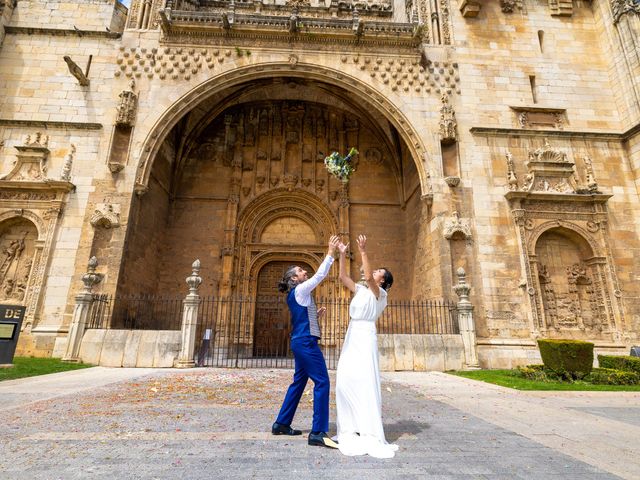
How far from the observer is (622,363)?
9297mm

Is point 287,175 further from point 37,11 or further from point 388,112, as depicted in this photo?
point 37,11

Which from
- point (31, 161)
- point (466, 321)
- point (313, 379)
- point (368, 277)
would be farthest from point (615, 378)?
point (31, 161)

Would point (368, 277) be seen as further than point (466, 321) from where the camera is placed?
No

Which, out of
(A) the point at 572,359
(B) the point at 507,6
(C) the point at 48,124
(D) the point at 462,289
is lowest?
(A) the point at 572,359

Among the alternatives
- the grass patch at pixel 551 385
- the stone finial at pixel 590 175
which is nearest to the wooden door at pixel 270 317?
the grass patch at pixel 551 385

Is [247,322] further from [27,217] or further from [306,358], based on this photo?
[306,358]

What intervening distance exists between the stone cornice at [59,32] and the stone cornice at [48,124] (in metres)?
4.02

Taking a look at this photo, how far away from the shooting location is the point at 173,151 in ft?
54.1

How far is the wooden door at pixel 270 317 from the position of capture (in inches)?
607

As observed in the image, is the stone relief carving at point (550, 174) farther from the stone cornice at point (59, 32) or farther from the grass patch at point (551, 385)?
the stone cornice at point (59, 32)

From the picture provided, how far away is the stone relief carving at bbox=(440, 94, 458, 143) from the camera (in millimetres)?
13570

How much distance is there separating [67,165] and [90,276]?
14.7ft

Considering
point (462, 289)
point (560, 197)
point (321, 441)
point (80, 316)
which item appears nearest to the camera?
point (321, 441)

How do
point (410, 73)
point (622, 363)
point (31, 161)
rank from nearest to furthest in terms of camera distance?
point (622, 363) → point (31, 161) → point (410, 73)
